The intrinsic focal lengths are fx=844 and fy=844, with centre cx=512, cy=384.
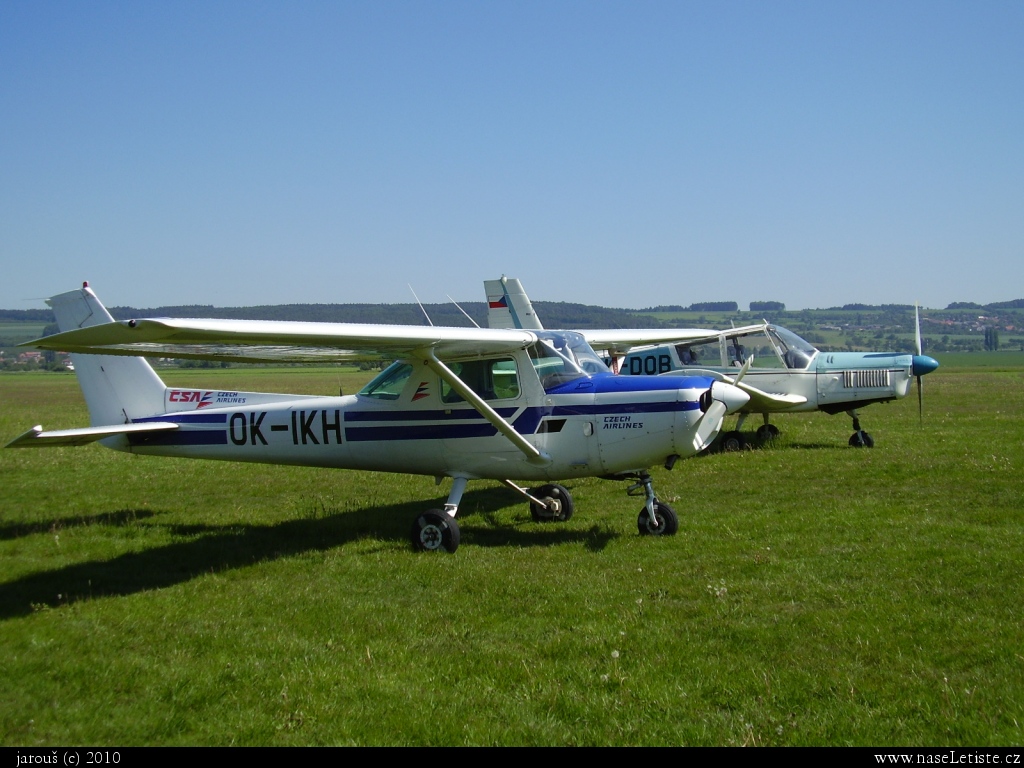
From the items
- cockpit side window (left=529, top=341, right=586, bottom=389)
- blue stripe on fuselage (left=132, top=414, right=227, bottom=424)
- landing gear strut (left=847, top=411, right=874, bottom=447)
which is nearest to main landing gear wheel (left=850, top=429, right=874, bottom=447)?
landing gear strut (left=847, top=411, right=874, bottom=447)

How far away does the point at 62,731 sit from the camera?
172 inches

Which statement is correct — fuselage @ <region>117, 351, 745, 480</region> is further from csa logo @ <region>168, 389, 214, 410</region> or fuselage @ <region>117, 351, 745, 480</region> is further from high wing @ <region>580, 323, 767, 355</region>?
high wing @ <region>580, 323, 767, 355</region>

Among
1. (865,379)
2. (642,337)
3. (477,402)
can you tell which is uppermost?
(642,337)

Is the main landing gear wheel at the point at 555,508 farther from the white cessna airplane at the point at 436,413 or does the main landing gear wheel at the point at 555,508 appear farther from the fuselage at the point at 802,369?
the fuselage at the point at 802,369

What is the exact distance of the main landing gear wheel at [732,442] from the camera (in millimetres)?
16125

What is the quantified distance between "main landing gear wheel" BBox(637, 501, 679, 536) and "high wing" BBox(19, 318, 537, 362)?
223 cm

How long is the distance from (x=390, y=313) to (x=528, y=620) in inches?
→ 2057

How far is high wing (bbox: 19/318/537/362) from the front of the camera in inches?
237

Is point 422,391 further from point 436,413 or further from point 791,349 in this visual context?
point 791,349

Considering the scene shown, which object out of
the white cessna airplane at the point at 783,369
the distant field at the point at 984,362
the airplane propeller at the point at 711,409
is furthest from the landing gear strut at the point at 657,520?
the distant field at the point at 984,362

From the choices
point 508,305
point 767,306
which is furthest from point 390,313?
point 767,306

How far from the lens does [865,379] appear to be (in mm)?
16281

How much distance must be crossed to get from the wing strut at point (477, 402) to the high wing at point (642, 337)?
4.05m
